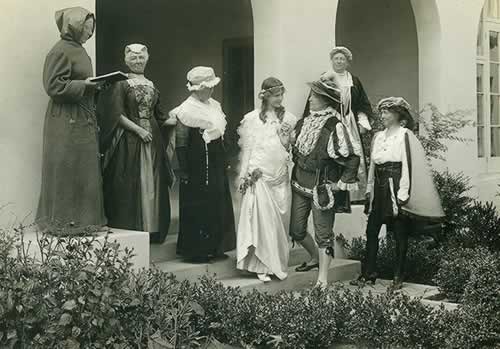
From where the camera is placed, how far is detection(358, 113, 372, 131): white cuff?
25.1 ft

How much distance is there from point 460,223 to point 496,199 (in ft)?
13.6

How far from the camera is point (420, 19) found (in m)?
10.7

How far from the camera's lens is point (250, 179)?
670cm

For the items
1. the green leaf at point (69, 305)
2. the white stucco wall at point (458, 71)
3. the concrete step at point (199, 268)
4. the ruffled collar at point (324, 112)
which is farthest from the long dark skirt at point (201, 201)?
the white stucco wall at point (458, 71)

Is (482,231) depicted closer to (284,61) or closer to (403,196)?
(403,196)

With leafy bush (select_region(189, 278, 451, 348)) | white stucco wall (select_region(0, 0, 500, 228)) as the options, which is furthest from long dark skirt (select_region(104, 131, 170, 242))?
leafy bush (select_region(189, 278, 451, 348))

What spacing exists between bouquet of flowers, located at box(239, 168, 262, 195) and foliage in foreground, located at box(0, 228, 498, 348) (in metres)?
1.25

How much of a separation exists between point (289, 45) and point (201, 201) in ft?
6.88

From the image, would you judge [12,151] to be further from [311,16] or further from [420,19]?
[420,19]

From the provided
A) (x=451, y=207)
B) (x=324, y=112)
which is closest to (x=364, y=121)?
(x=324, y=112)

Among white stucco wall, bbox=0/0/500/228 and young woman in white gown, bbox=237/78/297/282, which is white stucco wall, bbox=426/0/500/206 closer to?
white stucco wall, bbox=0/0/500/228

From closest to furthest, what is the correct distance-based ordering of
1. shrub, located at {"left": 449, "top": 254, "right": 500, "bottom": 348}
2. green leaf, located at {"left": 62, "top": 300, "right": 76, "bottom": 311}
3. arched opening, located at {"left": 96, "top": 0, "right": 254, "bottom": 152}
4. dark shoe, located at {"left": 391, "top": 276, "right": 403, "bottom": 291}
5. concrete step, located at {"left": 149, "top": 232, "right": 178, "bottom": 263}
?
green leaf, located at {"left": 62, "top": 300, "right": 76, "bottom": 311}
shrub, located at {"left": 449, "top": 254, "right": 500, "bottom": 348}
concrete step, located at {"left": 149, "top": 232, "right": 178, "bottom": 263}
dark shoe, located at {"left": 391, "top": 276, "right": 403, "bottom": 291}
arched opening, located at {"left": 96, "top": 0, "right": 254, "bottom": 152}

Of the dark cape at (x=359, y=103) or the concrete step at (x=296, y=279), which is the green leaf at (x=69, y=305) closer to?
the concrete step at (x=296, y=279)

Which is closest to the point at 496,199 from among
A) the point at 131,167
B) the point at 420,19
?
the point at 420,19
